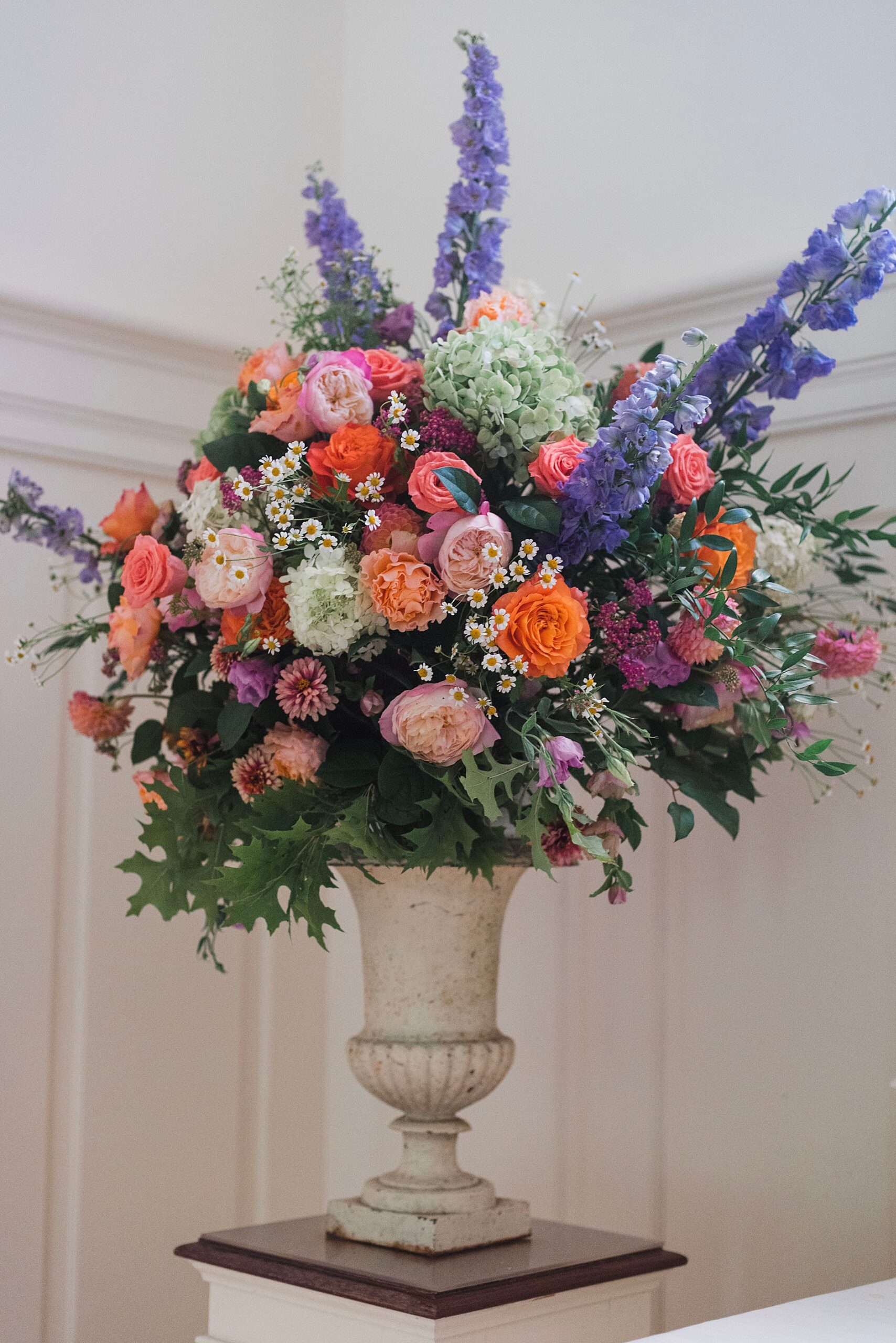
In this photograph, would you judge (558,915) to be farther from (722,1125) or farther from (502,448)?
(502,448)

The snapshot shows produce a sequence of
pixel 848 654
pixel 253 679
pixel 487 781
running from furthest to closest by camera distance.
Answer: pixel 848 654 → pixel 253 679 → pixel 487 781

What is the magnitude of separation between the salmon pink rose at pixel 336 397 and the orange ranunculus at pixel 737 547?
0.99 ft

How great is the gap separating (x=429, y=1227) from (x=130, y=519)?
72cm

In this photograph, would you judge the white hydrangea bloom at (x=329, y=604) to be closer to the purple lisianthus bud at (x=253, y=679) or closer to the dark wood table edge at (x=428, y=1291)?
the purple lisianthus bud at (x=253, y=679)

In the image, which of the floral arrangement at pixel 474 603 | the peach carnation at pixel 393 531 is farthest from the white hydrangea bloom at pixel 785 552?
the peach carnation at pixel 393 531

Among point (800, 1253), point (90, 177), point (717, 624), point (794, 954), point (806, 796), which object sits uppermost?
point (90, 177)

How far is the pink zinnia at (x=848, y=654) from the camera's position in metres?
1.25

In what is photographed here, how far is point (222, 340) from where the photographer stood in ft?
6.29

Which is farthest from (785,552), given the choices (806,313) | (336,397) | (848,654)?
(336,397)

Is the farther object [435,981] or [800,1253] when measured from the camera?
[800,1253]

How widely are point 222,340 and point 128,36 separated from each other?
1.37 feet

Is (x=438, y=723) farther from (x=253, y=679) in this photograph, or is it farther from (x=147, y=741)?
(x=147, y=741)

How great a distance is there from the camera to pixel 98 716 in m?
1.35

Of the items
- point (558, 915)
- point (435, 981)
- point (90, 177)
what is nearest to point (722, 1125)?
point (558, 915)
